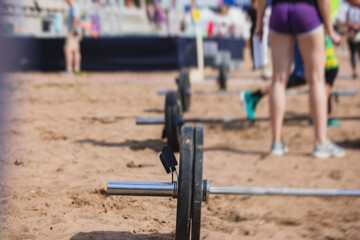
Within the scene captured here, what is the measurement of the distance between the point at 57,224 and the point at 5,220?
0.76 feet

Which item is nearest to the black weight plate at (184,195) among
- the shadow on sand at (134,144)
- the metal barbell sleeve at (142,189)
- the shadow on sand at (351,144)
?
the metal barbell sleeve at (142,189)

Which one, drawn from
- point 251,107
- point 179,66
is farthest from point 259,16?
point 179,66

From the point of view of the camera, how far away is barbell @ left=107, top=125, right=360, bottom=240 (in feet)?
5.69

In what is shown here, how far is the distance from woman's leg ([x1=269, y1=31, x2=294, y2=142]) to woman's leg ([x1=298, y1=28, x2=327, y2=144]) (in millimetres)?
100

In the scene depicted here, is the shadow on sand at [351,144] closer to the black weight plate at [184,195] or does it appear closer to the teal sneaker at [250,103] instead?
the teal sneaker at [250,103]

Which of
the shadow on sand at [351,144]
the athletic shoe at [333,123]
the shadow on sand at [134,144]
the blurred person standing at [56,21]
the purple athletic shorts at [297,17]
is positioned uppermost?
the blurred person standing at [56,21]

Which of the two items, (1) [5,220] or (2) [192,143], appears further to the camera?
(1) [5,220]

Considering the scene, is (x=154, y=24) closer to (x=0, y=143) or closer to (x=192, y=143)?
(x=0, y=143)

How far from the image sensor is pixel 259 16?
3.67m

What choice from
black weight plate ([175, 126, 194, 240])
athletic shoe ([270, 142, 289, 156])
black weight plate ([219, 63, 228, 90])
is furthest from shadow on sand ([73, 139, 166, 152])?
black weight plate ([219, 63, 228, 90])

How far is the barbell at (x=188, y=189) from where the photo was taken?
173 centimetres

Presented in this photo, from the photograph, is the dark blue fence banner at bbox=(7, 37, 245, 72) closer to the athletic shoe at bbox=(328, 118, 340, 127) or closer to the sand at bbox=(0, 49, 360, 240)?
the sand at bbox=(0, 49, 360, 240)

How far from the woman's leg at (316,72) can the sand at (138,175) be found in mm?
287

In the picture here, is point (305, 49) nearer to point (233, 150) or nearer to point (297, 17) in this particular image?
point (297, 17)
